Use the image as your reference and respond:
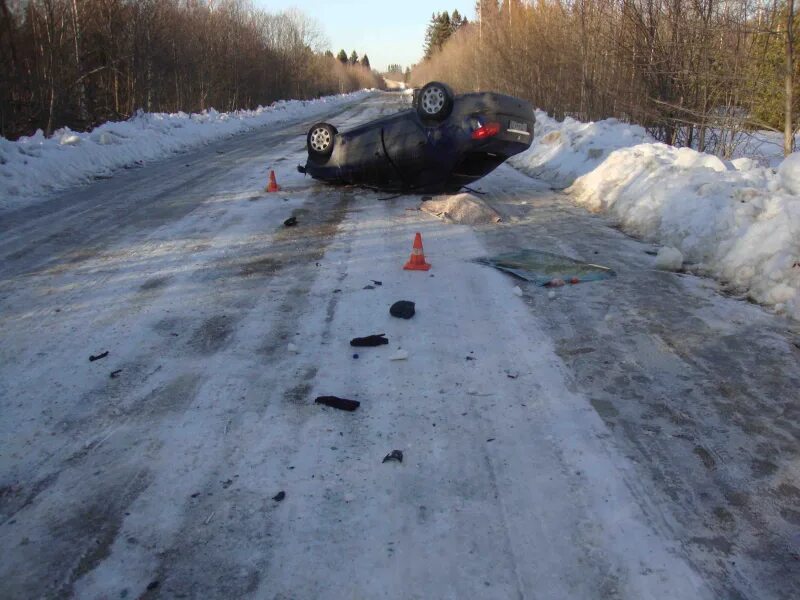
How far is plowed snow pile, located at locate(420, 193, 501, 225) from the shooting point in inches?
369

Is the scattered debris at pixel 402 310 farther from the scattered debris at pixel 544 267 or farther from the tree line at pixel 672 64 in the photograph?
the tree line at pixel 672 64

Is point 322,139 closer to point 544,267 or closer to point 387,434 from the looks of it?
point 544,267

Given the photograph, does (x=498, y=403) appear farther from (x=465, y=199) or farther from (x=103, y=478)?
(x=465, y=199)

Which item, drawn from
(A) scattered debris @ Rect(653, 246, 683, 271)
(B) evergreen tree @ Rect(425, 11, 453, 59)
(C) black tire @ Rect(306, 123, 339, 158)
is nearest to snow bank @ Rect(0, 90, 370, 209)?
(C) black tire @ Rect(306, 123, 339, 158)

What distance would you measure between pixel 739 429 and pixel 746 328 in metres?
1.88

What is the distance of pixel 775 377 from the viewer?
4516mm

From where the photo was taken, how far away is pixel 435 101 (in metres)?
9.95

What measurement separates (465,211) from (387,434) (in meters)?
6.20

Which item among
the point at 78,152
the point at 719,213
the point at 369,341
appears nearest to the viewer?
the point at 369,341

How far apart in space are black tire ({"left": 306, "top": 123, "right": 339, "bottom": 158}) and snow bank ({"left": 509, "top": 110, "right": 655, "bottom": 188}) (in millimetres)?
4908

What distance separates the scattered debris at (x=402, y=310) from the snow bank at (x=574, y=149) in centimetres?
841

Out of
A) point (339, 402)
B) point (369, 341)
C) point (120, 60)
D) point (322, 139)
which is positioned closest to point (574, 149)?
point (322, 139)

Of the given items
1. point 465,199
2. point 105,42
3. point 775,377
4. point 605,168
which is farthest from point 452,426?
point 105,42

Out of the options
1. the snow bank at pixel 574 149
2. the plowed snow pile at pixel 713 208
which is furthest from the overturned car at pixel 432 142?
the snow bank at pixel 574 149
